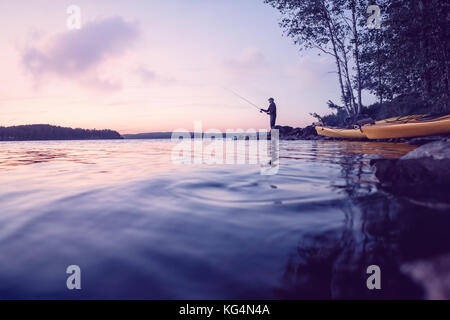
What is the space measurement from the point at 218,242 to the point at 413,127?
36.1 ft

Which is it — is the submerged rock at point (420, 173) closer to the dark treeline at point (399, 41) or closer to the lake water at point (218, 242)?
the lake water at point (218, 242)

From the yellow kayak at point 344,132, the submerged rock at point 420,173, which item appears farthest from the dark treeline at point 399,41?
the submerged rock at point 420,173

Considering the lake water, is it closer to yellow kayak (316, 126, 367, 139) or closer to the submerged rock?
the submerged rock

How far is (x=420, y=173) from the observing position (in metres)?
3.29

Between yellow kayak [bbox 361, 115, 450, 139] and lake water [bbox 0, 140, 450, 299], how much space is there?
8190 millimetres

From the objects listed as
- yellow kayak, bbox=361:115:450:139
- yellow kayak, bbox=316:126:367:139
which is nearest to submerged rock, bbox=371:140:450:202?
yellow kayak, bbox=361:115:450:139

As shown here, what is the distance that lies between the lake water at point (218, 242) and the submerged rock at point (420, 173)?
1.21 ft

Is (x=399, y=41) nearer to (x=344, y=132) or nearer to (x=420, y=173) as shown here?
(x=344, y=132)

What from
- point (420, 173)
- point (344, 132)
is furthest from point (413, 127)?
point (420, 173)

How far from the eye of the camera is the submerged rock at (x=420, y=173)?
298 cm

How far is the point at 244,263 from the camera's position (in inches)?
60.4

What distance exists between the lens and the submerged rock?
9.76ft
